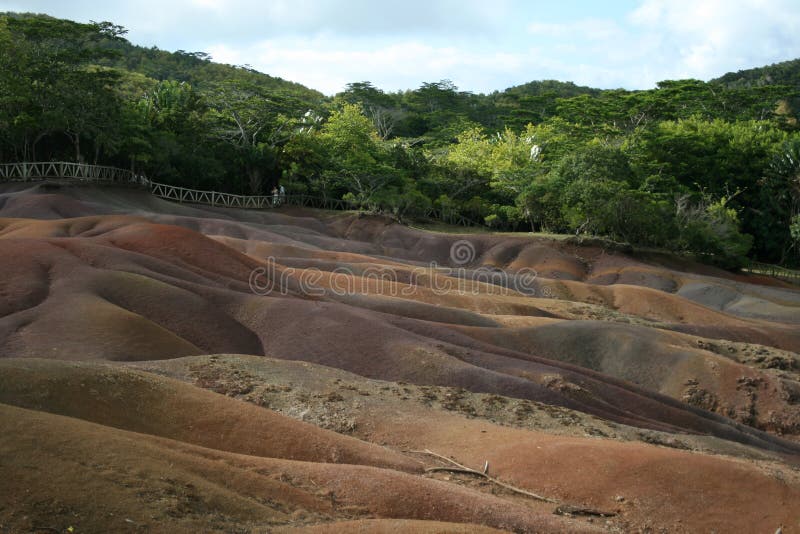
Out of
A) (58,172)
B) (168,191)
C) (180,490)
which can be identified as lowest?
(180,490)

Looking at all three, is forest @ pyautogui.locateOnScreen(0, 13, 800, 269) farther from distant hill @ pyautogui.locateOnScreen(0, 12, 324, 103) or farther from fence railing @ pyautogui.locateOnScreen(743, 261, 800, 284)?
distant hill @ pyautogui.locateOnScreen(0, 12, 324, 103)

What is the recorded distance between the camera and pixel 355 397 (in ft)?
57.0

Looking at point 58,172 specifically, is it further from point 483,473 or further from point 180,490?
point 180,490

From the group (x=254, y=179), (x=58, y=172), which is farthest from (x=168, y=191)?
(x=58, y=172)

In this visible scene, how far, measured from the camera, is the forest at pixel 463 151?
54.1 m

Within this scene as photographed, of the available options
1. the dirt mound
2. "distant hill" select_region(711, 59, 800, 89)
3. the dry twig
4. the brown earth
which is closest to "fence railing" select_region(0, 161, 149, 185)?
the brown earth

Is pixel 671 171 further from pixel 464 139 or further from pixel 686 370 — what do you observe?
pixel 686 370

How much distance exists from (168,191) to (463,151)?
2645 centimetres

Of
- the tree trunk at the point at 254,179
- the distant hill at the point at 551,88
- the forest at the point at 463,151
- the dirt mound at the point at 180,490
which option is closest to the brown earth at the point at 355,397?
the dirt mound at the point at 180,490

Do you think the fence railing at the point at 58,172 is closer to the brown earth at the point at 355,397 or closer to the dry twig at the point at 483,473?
the brown earth at the point at 355,397

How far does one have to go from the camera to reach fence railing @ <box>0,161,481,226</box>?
5206 cm

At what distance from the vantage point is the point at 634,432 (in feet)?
58.1

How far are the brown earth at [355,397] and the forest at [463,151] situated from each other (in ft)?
51.5

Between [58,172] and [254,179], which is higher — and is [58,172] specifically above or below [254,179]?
below
